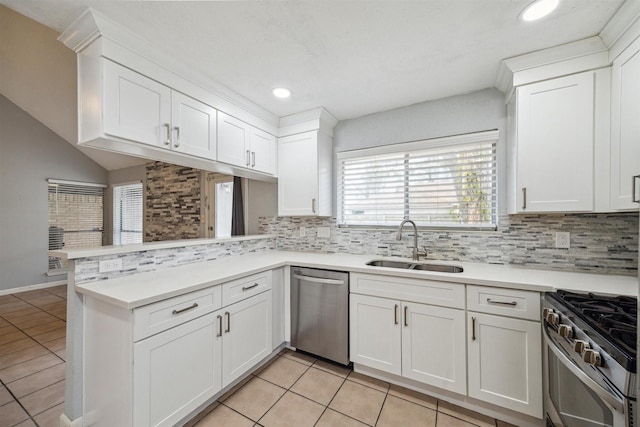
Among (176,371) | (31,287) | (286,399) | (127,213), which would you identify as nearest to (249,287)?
(176,371)

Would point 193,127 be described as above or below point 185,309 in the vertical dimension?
above

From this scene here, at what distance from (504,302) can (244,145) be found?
7.90 ft

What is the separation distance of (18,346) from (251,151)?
9.92 feet

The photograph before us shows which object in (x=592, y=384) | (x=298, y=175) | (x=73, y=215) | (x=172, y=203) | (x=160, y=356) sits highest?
(x=298, y=175)

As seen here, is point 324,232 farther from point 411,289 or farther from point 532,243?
point 532,243

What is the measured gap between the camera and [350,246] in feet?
8.93

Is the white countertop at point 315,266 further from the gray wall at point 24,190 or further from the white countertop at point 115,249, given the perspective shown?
the gray wall at point 24,190

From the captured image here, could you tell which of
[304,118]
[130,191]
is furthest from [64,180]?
[304,118]

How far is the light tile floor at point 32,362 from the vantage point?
1648 mm

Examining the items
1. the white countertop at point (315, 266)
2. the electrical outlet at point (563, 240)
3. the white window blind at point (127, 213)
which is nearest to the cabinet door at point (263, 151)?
the white countertop at point (315, 266)

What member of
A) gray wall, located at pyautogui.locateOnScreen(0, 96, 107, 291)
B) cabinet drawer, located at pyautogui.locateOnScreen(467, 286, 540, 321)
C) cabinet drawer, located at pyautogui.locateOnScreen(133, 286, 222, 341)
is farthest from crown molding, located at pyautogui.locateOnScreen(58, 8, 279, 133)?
gray wall, located at pyautogui.locateOnScreen(0, 96, 107, 291)

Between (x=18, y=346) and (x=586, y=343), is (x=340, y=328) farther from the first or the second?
(x=18, y=346)

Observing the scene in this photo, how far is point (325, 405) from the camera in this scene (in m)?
1.70

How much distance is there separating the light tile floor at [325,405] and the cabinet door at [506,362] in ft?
0.67
